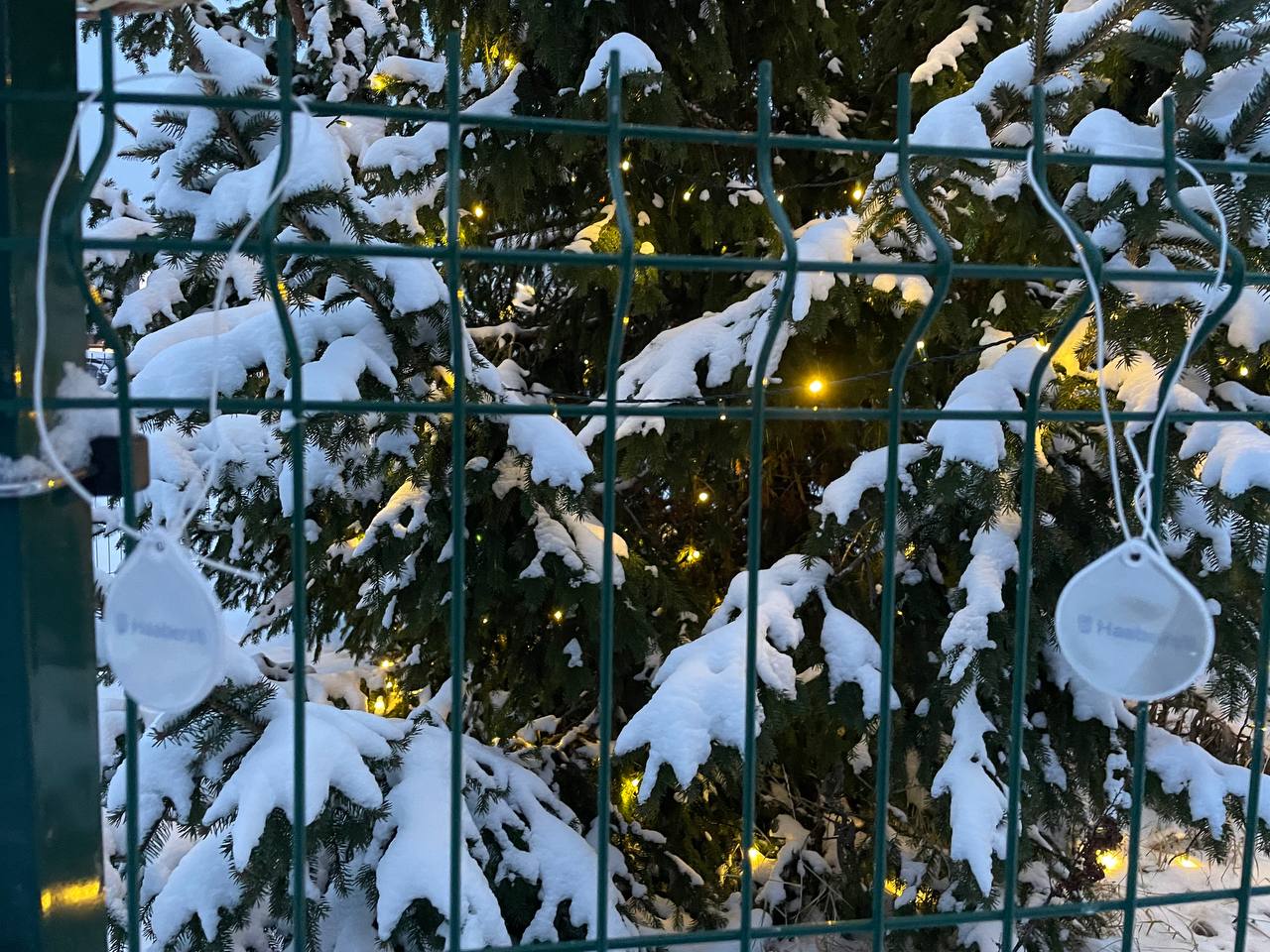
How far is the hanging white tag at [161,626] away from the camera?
128 cm

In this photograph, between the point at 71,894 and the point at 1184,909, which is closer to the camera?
the point at 71,894

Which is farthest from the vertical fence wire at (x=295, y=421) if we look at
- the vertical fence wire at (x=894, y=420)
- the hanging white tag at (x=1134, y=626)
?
the hanging white tag at (x=1134, y=626)

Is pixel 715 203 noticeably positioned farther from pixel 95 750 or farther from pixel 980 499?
pixel 95 750

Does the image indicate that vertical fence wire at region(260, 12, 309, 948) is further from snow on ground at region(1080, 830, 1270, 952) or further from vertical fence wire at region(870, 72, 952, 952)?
snow on ground at region(1080, 830, 1270, 952)

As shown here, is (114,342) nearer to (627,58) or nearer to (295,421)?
(295,421)

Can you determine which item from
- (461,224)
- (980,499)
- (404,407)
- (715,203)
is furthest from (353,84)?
(404,407)

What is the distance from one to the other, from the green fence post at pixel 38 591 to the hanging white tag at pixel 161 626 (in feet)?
0.72

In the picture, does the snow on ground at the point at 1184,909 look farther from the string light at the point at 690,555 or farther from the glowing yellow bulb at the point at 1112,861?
the string light at the point at 690,555

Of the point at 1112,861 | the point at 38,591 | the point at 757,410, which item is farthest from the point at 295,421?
the point at 1112,861

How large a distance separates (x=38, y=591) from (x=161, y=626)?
270 millimetres

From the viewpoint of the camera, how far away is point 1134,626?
1452mm

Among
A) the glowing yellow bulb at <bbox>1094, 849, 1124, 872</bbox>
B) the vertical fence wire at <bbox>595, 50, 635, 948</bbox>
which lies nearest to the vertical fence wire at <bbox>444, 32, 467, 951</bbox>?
the vertical fence wire at <bbox>595, 50, 635, 948</bbox>

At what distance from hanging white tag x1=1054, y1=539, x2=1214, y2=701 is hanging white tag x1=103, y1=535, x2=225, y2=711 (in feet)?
3.78

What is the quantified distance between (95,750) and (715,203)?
320cm
